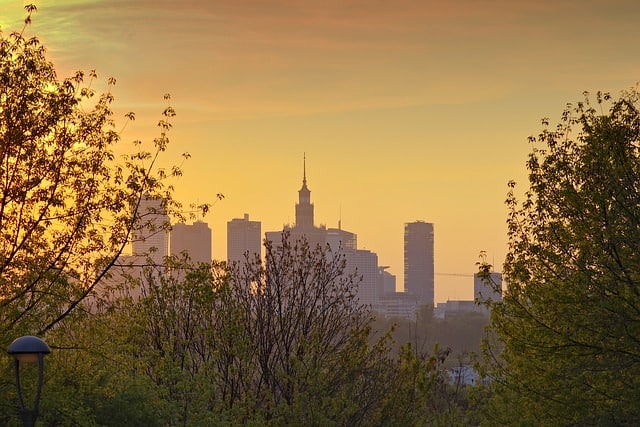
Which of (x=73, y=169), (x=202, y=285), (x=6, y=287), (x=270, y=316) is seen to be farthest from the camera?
(x=270, y=316)

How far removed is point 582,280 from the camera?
2508cm

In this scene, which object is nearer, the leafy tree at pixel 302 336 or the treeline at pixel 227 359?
the treeline at pixel 227 359

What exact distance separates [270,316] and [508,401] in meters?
9.39

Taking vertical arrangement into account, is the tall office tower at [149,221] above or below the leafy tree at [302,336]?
above

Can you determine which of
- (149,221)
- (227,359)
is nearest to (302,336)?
(227,359)

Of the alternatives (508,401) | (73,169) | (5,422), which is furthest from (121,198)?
(508,401)

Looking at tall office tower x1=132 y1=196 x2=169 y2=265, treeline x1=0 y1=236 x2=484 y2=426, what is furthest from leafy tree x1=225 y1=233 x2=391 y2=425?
tall office tower x1=132 y1=196 x2=169 y2=265

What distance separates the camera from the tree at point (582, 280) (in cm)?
2502

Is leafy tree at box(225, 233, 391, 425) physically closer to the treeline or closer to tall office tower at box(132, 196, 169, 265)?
the treeline

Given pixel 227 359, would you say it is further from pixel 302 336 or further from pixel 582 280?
pixel 582 280

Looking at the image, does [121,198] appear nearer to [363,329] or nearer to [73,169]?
[73,169]

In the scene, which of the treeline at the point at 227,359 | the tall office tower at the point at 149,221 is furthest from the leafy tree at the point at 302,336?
the tall office tower at the point at 149,221

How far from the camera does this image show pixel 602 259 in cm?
2492

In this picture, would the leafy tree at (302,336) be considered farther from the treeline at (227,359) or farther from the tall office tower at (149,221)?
the tall office tower at (149,221)
